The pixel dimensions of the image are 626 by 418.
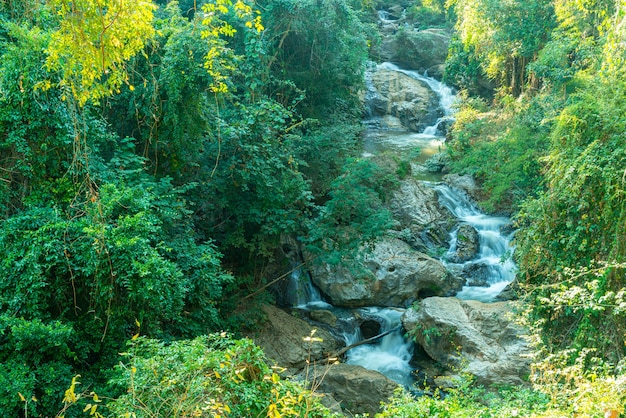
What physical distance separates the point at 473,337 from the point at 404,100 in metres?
14.0

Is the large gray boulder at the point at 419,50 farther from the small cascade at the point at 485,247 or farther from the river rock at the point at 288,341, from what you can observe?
the river rock at the point at 288,341

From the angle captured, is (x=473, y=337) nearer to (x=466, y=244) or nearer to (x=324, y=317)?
(x=324, y=317)

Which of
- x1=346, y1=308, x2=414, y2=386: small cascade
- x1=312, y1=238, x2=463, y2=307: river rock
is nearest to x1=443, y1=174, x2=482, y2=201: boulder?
x1=312, y1=238, x2=463, y2=307: river rock

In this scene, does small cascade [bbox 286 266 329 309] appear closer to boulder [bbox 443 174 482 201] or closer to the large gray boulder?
boulder [bbox 443 174 482 201]

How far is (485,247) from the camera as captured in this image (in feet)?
41.6

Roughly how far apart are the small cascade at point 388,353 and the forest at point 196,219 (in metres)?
1.48

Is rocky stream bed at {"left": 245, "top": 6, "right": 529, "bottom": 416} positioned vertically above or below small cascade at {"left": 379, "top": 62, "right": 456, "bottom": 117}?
below

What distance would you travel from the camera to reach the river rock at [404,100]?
21078 millimetres

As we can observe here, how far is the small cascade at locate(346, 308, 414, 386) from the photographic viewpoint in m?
9.80

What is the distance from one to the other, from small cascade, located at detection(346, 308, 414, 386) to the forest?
58.3 inches

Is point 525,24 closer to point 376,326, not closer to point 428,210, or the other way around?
point 428,210

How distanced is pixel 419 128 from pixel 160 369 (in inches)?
695

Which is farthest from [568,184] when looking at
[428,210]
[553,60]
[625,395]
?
[553,60]

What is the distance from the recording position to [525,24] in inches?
642
